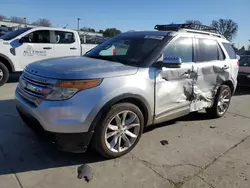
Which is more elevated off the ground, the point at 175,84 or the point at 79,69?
the point at 79,69

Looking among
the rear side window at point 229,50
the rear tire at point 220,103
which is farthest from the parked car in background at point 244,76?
the rear tire at point 220,103

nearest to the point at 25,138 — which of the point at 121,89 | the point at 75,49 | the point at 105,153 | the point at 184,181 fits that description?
the point at 105,153

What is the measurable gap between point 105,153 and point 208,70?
8.49 feet

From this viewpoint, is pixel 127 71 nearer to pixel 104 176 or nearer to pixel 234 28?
pixel 104 176

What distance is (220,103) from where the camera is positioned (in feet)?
18.0

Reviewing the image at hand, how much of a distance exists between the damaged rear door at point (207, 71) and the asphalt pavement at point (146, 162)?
621 millimetres

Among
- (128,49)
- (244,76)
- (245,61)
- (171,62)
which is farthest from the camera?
(245,61)

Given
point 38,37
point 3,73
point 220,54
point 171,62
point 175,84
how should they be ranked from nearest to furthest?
point 171,62 → point 175,84 → point 220,54 → point 3,73 → point 38,37

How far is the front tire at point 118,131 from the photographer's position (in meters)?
3.20

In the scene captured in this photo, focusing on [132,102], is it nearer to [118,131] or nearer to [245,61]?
[118,131]

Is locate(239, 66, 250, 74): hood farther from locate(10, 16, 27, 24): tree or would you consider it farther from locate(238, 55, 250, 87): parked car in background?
locate(10, 16, 27, 24): tree

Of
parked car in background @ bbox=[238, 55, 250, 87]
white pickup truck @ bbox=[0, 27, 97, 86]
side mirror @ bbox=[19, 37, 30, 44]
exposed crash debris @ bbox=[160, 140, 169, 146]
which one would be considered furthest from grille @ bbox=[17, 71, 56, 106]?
parked car in background @ bbox=[238, 55, 250, 87]

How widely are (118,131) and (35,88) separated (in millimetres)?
1196

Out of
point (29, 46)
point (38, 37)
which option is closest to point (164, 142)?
point (29, 46)
